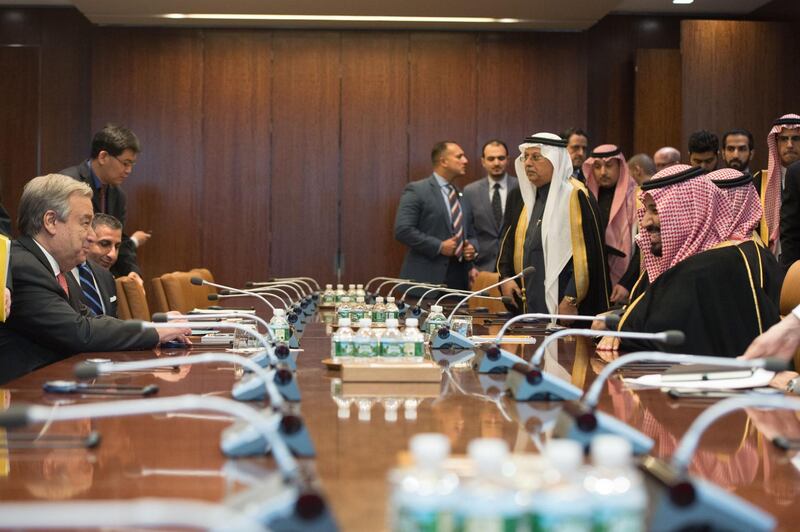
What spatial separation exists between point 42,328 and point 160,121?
5.96 metres

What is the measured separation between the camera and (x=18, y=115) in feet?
30.0

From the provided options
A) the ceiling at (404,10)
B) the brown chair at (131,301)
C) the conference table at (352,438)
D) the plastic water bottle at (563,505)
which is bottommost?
Answer: the conference table at (352,438)

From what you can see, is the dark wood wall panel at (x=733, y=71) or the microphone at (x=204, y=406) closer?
the microphone at (x=204, y=406)

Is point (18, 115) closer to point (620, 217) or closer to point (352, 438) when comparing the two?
point (620, 217)

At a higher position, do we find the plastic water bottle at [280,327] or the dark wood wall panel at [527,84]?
the dark wood wall panel at [527,84]

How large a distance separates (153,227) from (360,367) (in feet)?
22.8

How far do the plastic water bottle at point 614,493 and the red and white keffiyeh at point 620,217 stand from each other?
19.6 ft

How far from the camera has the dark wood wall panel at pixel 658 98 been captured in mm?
8938

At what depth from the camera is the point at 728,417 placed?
214 centimetres

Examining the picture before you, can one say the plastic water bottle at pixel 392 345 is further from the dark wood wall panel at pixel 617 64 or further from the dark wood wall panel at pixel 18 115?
the dark wood wall panel at pixel 18 115

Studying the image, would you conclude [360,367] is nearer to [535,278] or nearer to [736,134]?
[535,278]

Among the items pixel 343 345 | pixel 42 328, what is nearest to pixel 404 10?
pixel 42 328

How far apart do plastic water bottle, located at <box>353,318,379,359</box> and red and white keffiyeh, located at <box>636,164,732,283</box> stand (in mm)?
1605

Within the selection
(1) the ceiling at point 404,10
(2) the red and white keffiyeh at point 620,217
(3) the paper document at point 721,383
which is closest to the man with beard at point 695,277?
(3) the paper document at point 721,383
